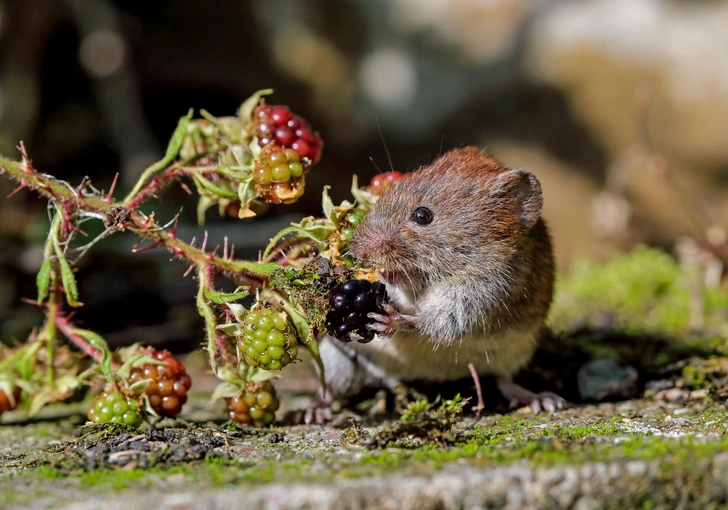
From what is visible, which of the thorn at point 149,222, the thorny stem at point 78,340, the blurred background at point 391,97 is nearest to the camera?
the thorn at point 149,222

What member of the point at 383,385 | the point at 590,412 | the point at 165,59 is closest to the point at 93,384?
the point at 383,385

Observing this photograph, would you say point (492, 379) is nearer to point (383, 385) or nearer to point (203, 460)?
point (383, 385)

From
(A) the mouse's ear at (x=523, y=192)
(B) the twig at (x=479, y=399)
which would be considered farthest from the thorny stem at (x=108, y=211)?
(A) the mouse's ear at (x=523, y=192)

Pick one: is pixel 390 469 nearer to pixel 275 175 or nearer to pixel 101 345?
pixel 275 175

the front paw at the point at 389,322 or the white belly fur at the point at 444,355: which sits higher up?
the front paw at the point at 389,322

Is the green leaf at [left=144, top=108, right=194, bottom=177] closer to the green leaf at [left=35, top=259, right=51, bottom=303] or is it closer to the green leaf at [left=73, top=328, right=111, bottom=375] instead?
the green leaf at [left=35, top=259, right=51, bottom=303]

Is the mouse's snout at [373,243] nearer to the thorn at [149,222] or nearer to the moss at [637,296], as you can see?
the thorn at [149,222]
